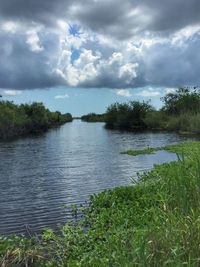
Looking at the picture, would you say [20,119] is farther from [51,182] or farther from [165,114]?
[51,182]

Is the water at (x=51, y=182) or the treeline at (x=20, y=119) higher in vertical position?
the treeline at (x=20, y=119)

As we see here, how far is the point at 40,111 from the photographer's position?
112 m

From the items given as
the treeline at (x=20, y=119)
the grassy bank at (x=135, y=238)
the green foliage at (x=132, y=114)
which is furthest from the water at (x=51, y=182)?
the green foliage at (x=132, y=114)

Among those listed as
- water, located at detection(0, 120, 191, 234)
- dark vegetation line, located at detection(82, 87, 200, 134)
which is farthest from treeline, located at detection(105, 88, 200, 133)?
water, located at detection(0, 120, 191, 234)

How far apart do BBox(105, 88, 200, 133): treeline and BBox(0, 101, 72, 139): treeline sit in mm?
23684

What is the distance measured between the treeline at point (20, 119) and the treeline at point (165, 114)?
2368 centimetres

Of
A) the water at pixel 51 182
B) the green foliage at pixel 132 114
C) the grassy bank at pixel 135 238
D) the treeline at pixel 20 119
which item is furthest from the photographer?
the green foliage at pixel 132 114

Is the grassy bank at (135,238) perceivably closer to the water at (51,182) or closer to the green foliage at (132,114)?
the water at (51,182)

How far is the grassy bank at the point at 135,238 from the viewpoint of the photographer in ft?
20.8

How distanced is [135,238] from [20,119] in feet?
271

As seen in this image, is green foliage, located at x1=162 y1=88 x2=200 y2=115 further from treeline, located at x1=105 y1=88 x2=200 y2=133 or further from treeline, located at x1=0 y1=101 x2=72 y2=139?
treeline, located at x1=0 y1=101 x2=72 y2=139

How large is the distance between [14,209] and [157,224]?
10937mm

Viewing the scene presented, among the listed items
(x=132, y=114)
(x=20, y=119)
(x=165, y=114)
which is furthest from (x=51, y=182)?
(x=132, y=114)

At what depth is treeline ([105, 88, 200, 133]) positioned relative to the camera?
81.3 metres
